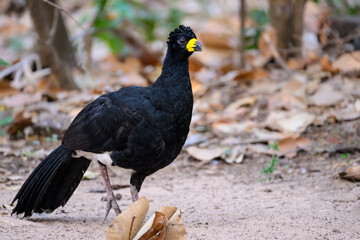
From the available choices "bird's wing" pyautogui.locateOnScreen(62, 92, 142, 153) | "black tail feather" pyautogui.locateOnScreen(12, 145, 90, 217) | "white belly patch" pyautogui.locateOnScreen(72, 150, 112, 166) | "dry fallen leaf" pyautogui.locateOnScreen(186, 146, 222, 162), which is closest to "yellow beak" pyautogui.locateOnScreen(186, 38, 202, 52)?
"bird's wing" pyautogui.locateOnScreen(62, 92, 142, 153)

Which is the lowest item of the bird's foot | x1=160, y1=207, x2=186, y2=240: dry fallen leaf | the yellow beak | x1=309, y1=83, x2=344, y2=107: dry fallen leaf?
the bird's foot

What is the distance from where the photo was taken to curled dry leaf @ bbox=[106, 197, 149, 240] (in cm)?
288

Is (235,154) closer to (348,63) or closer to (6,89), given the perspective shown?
(348,63)

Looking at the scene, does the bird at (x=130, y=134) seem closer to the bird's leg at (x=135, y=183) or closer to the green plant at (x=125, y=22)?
the bird's leg at (x=135, y=183)

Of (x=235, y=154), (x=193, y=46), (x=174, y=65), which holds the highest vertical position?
(x=193, y=46)

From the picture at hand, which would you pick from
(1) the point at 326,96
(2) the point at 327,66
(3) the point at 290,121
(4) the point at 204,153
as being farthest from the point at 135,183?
(2) the point at 327,66

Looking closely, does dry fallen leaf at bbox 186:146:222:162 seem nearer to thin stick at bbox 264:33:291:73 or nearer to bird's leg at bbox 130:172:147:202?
bird's leg at bbox 130:172:147:202

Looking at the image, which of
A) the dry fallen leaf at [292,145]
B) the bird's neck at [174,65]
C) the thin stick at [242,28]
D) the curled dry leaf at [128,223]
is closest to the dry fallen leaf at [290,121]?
the dry fallen leaf at [292,145]

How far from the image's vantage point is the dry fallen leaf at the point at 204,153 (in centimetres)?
533

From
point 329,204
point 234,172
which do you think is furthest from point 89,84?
point 329,204

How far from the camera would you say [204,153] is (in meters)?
5.40

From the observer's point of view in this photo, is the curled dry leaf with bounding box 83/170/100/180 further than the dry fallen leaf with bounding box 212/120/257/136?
No

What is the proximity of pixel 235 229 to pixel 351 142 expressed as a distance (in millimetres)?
2197

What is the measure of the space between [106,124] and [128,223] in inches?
39.2
